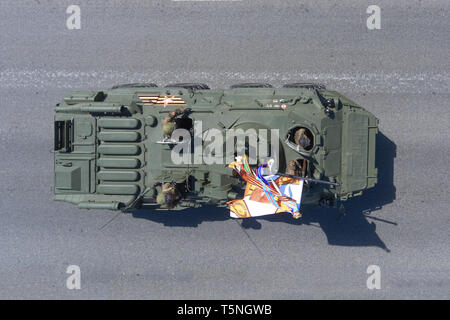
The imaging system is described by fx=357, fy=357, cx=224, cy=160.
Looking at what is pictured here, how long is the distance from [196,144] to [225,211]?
10.3 feet

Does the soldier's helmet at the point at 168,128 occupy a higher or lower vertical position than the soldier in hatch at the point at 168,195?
higher

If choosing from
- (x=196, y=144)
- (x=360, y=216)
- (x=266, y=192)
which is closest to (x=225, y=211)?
(x=266, y=192)

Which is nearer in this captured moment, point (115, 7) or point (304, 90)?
point (304, 90)

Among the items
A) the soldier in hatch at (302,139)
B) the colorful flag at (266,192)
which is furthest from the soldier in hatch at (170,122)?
the soldier in hatch at (302,139)

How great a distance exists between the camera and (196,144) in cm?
908

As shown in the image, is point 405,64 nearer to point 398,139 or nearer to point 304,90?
point 398,139

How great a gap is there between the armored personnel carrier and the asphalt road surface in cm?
213

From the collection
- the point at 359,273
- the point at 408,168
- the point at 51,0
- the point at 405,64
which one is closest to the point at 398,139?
the point at 408,168

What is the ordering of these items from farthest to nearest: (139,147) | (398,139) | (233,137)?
(398,139), (139,147), (233,137)

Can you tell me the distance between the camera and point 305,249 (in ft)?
36.7

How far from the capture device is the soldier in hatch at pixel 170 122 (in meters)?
8.83

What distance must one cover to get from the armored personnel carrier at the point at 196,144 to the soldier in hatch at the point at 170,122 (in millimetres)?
25

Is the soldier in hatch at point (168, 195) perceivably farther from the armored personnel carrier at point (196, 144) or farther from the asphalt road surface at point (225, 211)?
the asphalt road surface at point (225, 211)

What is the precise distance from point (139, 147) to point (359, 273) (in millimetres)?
7752
